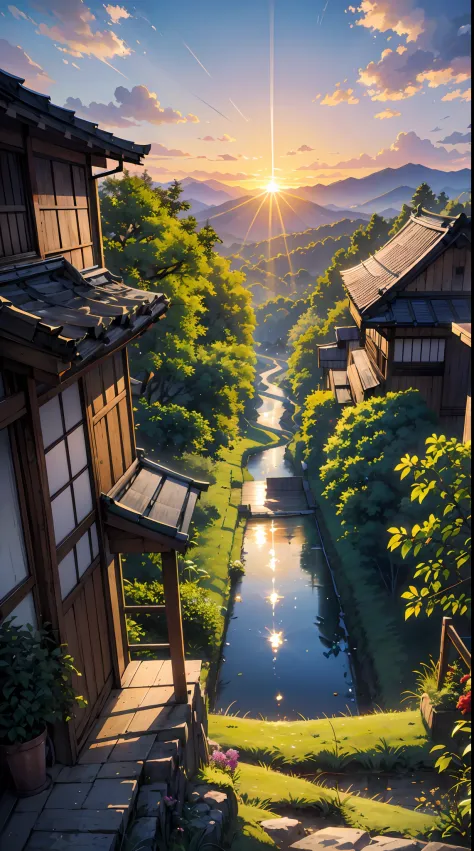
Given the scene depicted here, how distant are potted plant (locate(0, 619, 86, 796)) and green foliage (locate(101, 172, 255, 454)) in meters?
19.6

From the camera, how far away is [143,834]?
7551 millimetres

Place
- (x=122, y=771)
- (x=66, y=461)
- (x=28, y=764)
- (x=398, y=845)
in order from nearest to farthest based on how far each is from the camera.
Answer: (x=28, y=764)
(x=122, y=771)
(x=66, y=461)
(x=398, y=845)

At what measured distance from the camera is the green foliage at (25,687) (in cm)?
663

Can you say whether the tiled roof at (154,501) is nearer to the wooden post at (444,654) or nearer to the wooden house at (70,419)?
the wooden house at (70,419)

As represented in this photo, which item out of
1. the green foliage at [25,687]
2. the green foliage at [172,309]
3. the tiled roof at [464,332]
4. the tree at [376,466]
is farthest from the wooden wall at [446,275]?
the green foliage at [25,687]

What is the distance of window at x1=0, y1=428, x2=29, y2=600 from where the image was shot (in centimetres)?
696

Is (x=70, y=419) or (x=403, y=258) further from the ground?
(x=403, y=258)

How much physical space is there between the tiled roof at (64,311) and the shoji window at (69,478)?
3.87 ft

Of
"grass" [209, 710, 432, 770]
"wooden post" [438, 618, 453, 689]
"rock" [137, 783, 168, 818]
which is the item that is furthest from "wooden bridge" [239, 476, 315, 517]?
"rock" [137, 783, 168, 818]

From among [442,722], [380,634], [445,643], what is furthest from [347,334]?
[442,722]

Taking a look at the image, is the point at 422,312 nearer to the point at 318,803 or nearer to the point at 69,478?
the point at 318,803

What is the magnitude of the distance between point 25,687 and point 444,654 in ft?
31.7

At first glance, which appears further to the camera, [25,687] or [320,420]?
[320,420]

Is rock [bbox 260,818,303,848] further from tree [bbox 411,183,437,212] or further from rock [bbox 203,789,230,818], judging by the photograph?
tree [bbox 411,183,437,212]
